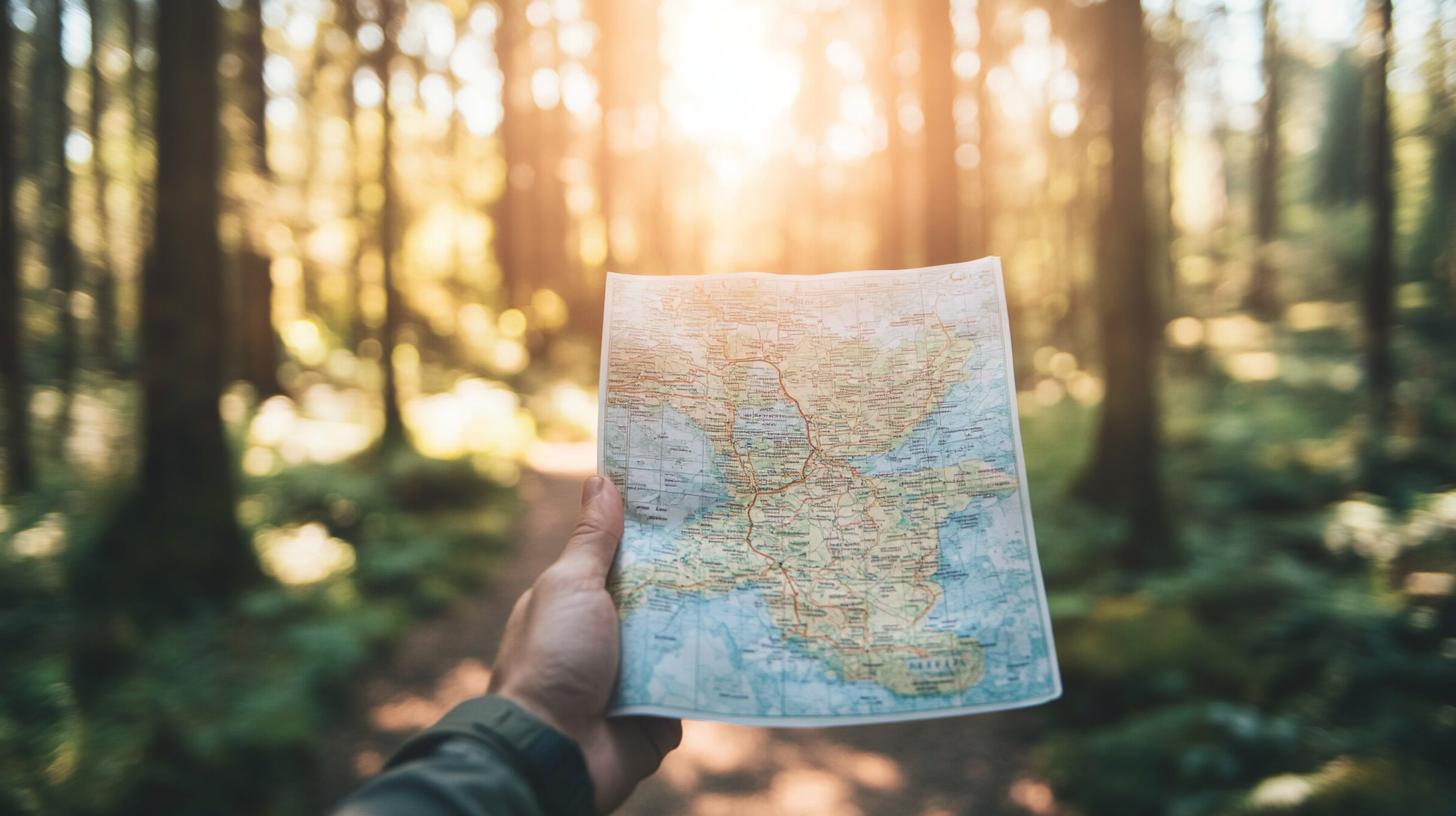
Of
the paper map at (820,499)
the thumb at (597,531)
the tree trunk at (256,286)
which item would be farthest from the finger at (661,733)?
the tree trunk at (256,286)

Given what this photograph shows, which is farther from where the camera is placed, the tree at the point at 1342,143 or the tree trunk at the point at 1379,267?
the tree at the point at 1342,143

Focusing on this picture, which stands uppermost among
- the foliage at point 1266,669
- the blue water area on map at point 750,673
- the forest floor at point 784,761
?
the blue water area on map at point 750,673

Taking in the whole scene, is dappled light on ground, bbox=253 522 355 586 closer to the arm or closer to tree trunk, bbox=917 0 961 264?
the arm

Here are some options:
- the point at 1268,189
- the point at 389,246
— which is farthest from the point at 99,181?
the point at 1268,189

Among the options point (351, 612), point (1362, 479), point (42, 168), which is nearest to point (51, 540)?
point (351, 612)

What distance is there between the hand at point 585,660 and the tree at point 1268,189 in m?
21.6

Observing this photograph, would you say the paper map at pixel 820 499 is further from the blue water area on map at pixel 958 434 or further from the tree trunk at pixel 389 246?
the tree trunk at pixel 389 246

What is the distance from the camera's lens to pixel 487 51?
18.3m

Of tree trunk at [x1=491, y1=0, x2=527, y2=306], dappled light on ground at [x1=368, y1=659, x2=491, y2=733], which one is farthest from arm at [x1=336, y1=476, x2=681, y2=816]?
tree trunk at [x1=491, y1=0, x2=527, y2=306]

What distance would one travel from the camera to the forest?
14.7 feet

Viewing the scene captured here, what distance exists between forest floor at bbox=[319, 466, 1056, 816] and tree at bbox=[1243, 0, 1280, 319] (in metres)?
19.3

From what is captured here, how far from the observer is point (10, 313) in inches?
328

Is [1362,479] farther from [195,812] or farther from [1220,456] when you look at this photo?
[195,812]

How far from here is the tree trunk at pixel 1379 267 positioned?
30.8 ft
